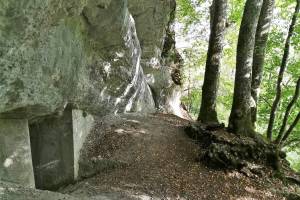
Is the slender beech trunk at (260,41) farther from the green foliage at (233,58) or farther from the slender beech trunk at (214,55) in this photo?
the green foliage at (233,58)

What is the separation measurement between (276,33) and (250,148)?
8.83m

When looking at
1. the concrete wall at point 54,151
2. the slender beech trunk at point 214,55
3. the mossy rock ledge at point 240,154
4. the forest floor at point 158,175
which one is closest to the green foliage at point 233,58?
the slender beech trunk at point 214,55

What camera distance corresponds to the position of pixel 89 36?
8805mm

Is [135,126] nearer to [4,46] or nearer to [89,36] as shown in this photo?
[89,36]

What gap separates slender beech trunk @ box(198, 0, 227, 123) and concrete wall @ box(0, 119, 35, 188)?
6.62m

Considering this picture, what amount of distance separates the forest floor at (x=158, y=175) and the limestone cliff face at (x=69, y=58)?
4.69 feet

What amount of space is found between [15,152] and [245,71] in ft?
21.4

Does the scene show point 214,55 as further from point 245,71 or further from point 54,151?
point 54,151

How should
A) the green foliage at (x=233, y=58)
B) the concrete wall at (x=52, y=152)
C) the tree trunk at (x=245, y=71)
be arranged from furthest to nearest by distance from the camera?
the green foliage at (x=233, y=58)
the tree trunk at (x=245, y=71)
the concrete wall at (x=52, y=152)

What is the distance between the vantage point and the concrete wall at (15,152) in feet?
20.4

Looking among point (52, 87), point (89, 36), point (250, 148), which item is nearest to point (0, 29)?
point (52, 87)

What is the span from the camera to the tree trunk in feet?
29.0

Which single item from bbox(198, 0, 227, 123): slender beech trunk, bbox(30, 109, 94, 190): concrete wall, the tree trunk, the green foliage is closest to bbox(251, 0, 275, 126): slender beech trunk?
bbox(198, 0, 227, 123): slender beech trunk

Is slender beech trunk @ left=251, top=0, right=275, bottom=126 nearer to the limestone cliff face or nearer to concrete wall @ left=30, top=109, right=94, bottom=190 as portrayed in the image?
the limestone cliff face
